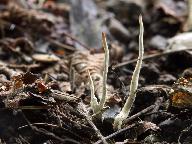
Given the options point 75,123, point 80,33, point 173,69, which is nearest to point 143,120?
point 75,123

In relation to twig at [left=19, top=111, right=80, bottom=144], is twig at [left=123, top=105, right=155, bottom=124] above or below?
above

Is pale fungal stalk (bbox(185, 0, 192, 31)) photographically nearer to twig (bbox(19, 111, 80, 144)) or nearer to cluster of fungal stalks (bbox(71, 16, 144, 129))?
cluster of fungal stalks (bbox(71, 16, 144, 129))

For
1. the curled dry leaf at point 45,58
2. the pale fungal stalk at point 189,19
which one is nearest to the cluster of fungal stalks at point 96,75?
the curled dry leaf at point 45,58

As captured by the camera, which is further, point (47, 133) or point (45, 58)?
point (45, 58)

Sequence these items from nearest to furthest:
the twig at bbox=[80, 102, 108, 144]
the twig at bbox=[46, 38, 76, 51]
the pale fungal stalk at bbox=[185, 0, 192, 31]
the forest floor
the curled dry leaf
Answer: the twig at bbox=[80, 102, 108, 144] < the forest floor < the curled dry leaf < the twig at bbox=[46, 38, 76, 51] < the pale fungal stalk at bbox=[185, 0, 192, 31]

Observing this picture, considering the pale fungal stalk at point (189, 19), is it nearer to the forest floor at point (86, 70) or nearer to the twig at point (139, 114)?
the forest floor at point (86, 70)

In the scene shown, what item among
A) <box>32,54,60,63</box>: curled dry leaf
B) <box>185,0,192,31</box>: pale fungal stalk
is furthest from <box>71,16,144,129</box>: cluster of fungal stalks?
<box>185,0,192,31</box>: pale fungal stalk

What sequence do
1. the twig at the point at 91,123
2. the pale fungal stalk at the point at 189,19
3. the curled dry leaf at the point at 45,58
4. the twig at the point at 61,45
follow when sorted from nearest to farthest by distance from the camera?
the twig at the point at 91,123 → the curled dry leaf at the point at 45,58 → the twig at the point at 61,45 → the pale fungal stalk at the point at 189,19

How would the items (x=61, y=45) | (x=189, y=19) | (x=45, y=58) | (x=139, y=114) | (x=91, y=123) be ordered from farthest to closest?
(x=189, y=19)
(x=61, y=45)
(x=45, y=58)
(x=139, y=114)
(x=91, y=123)

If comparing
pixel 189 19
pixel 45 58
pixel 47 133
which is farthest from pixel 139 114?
pixel 189 19

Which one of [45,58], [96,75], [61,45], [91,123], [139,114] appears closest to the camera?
[91,123]

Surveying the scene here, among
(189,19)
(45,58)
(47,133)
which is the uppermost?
(189,19)

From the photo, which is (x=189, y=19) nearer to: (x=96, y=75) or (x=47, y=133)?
(x=96, y=75)
